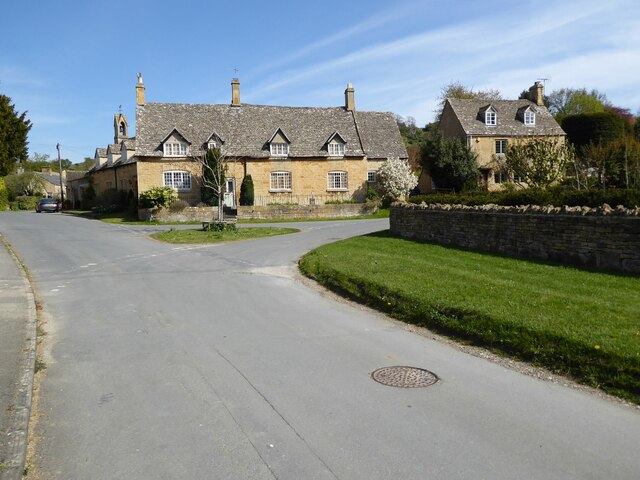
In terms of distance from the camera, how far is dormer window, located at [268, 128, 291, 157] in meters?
45.5

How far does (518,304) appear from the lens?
959 cm

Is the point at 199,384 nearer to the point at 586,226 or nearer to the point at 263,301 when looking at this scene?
the point at 263,301

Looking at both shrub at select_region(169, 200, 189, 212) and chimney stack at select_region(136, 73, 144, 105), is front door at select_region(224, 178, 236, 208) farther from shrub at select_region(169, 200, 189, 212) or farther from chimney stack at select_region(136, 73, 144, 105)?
chimney stack at select_region(136, 73, 144, 105)

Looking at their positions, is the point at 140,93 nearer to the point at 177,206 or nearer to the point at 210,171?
the point at 210,171

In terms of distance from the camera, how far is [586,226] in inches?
511

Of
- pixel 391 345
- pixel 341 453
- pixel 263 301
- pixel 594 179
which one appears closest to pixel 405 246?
pixel 263 301

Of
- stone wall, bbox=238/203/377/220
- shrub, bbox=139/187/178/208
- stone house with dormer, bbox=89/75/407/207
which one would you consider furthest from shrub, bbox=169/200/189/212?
stone house with dormer, bbox=89/75/407/207

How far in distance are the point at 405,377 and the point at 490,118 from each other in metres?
46.7

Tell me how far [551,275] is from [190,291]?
8.35 meters

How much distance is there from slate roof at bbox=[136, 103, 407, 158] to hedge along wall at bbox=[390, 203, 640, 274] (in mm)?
28001

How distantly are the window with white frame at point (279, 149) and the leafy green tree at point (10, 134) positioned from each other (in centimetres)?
2046

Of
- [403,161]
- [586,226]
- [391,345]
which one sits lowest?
[391,345]

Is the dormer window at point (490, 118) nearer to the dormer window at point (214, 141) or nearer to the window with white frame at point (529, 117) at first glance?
the window with white frame at point (529, 117)

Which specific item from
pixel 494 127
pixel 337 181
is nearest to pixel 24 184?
pixel 337 181
